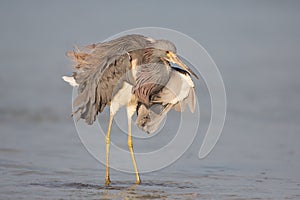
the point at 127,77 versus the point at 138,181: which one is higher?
the point at 127,77

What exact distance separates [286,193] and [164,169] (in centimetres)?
200

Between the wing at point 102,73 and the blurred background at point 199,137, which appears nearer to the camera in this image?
the blurred background at point 199,137

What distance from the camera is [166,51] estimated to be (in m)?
9.27

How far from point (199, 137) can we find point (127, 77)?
9.95 ft

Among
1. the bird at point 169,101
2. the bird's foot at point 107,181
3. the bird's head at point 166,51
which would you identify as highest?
the bird's head at point 166,51

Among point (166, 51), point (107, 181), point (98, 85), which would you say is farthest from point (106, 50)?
point (107, 181)

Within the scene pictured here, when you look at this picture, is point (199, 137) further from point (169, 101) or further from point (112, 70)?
point (112, 70)

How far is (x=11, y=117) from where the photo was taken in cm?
1322

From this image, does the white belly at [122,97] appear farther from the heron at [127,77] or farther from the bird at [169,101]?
the bird at [169,101]

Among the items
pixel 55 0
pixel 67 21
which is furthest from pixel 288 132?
pixel 55 0

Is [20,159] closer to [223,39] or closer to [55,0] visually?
[223,39]

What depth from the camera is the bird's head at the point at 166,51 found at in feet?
30.1

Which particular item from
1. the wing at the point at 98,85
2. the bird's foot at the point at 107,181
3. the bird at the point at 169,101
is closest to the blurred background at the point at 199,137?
the bird's foot at the point at 107,181

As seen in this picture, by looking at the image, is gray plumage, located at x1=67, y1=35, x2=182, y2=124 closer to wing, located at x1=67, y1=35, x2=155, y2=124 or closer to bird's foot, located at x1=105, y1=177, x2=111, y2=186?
wing, located at x1=67, y1=35, x2=155, y2=124
